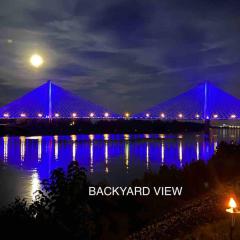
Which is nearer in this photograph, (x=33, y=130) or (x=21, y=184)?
(x=21, y=184)

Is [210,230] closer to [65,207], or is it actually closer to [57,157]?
[65,207]

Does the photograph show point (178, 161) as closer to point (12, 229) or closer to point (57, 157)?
point (57, 157)

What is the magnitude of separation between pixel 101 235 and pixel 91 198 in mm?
1016

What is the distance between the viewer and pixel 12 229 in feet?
10.3

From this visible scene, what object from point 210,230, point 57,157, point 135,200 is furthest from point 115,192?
point 57,157

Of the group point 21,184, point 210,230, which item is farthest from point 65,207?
point 21,184

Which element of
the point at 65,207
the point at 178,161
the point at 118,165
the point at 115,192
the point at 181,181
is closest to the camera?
the point at 65,207

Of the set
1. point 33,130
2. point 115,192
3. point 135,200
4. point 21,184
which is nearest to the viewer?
point 135,200

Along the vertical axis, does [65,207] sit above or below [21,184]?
above

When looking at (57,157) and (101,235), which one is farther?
(57,157)

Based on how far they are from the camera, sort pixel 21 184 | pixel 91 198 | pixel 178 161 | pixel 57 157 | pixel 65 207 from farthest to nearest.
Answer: pixel 57 157
pixel 178 161
pixel 21 184
pixel 91 198
pixel 65 207

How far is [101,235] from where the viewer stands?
16.0 feet

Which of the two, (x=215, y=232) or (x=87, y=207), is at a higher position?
(x=87, y=207)

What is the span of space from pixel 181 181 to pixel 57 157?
12.3 meters
